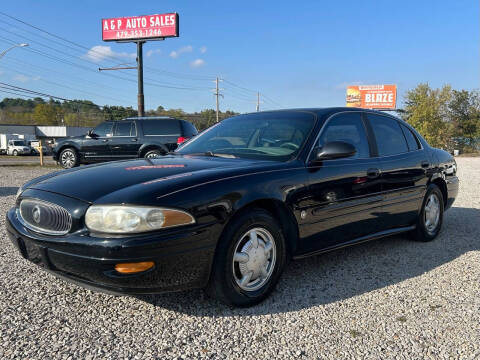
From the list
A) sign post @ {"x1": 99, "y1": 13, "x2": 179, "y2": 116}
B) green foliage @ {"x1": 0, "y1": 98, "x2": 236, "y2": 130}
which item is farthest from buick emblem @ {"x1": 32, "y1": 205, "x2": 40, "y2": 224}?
green foliage @ {"x1": 0, "y1": 98, "x2": 236, "y2": 130}

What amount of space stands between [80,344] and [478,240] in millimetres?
4686

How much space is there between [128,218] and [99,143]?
454 inches

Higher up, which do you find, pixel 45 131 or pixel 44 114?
pixel 44 114

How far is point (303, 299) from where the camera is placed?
9.95ft

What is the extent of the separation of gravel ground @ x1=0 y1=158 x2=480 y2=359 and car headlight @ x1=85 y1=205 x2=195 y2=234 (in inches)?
26.0

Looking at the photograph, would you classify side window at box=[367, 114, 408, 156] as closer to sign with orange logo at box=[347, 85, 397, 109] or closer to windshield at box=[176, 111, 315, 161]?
windshield at box=[176, 111, 315, 161]

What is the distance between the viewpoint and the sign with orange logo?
57.4 m

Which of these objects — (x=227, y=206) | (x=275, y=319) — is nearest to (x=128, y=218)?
(x=227, y=206)

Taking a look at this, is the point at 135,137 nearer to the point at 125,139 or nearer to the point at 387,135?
the point at 125,139

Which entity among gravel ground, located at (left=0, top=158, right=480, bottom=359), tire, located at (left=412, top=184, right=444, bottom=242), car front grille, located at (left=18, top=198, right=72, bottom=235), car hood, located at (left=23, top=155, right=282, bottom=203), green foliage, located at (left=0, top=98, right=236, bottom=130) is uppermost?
green foliage, located at (left=0, top=98, right=236, bottom=130)

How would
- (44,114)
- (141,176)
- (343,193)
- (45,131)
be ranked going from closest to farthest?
(141,176)
(343,193)
(45,131)
(44,114)

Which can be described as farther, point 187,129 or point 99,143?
point 99,143

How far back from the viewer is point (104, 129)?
514 inches

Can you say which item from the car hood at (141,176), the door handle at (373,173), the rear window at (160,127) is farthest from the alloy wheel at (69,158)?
the door handle at (373,173)
